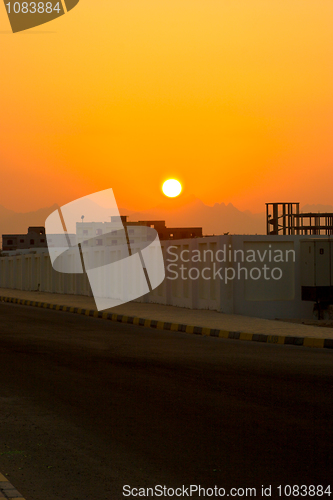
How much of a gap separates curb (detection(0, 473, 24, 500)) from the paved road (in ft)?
0.31

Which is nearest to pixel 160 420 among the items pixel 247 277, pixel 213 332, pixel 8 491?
pixel 8 491

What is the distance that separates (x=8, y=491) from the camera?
4613 millimetres

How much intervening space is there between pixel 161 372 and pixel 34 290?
39.6 m

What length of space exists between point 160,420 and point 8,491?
2428mm

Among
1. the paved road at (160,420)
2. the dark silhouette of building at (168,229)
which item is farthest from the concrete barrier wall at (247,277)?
the dark silhouette of building at (168,229)

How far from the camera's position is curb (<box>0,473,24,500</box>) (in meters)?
4.50

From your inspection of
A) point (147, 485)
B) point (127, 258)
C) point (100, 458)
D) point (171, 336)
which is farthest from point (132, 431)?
point (127, 258)

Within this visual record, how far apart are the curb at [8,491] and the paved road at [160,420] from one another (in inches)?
3.8

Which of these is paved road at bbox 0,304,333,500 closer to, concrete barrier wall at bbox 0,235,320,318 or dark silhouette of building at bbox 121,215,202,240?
concrete barrier wall at bbox 0,235,320,318

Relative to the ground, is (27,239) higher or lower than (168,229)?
lower

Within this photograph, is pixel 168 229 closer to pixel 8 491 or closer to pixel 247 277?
pixel 247 277

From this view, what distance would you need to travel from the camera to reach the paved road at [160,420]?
16.7ft

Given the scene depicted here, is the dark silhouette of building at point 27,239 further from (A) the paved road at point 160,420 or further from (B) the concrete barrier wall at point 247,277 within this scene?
(A) the paved road at point 160,420

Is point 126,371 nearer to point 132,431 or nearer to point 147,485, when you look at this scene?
point 132,431
